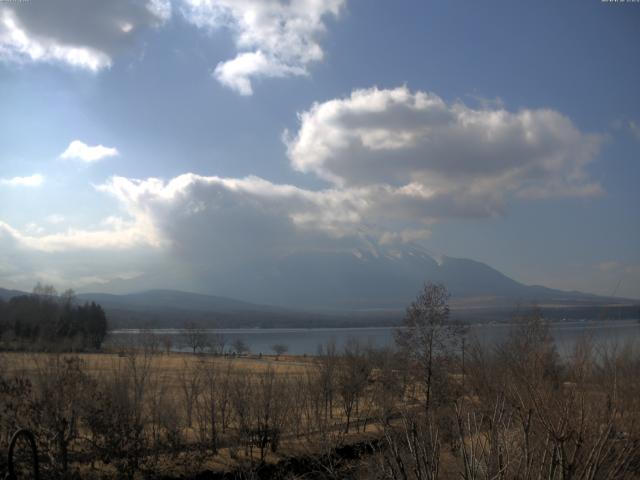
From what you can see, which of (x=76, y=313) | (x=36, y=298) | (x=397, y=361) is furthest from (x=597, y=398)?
(x=36, y=298)

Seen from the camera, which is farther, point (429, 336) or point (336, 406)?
point (336, 406)

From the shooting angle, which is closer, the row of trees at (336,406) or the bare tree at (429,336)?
the row of trees at (336,406)

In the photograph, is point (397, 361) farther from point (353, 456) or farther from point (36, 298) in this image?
point (36, 298)

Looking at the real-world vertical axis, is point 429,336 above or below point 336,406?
above

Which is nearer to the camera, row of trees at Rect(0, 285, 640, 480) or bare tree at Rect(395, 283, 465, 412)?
row of trees at Rect(0, 285, 640, 480)

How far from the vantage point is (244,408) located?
82.9ft

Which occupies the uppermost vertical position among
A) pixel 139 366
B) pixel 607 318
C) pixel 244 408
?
pixel 607 318

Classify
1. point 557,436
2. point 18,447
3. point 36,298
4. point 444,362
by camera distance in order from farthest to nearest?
point 36,298 < point 444,362 < point 18,447 < point 557,436

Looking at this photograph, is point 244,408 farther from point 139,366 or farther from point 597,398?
point 597,398

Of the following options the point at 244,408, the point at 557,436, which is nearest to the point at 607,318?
the point at 557,436

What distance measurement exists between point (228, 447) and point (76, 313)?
8228 cm

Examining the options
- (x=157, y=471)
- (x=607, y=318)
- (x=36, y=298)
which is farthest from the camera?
(x=36, y=298)

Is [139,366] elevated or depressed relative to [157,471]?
elevated

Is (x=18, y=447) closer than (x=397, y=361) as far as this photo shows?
Yes
